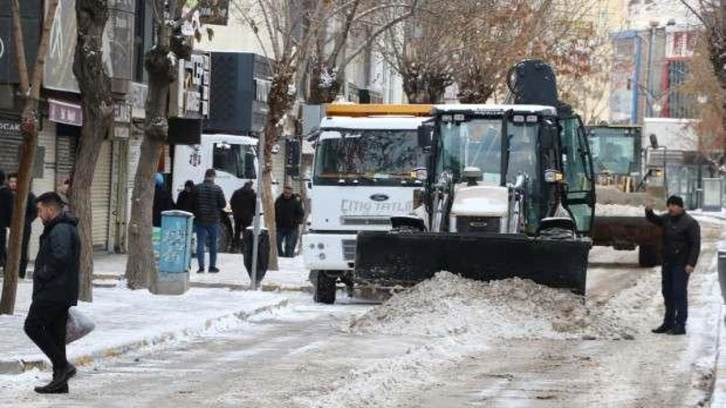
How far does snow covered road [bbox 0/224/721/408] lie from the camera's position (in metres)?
14.1

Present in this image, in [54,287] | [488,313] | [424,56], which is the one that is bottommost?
[488,313]

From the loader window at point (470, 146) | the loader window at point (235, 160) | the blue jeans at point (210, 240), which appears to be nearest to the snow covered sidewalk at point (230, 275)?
the blue jeans at point (210, 240)

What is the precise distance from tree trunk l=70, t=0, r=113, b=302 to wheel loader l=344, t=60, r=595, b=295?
11.5ft

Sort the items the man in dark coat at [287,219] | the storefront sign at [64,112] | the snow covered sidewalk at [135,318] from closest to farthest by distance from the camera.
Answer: the snow covered sidewalk at [135,318] < the storefront sign at [64,112] < the man in dark coat at [287,219]

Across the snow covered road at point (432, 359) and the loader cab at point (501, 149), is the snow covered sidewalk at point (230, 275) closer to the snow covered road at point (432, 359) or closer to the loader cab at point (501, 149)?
the snow covered road at point (432, 359)

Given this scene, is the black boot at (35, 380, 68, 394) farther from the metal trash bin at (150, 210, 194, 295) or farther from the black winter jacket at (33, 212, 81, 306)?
the metal trash bin at (150, 210, 194, 295)

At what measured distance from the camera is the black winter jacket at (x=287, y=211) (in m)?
35.0

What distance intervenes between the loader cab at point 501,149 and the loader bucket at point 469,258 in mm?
1816

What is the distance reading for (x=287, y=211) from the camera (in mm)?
35188

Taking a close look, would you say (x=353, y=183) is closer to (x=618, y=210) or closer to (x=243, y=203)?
(x=243, y=203)

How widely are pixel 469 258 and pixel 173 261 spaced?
5.19m

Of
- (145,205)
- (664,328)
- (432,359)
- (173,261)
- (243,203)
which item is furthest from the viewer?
(243,203)

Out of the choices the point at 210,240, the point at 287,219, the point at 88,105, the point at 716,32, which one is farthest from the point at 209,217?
the point at 716,32

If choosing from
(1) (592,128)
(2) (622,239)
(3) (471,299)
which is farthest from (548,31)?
(3) (471,299)
